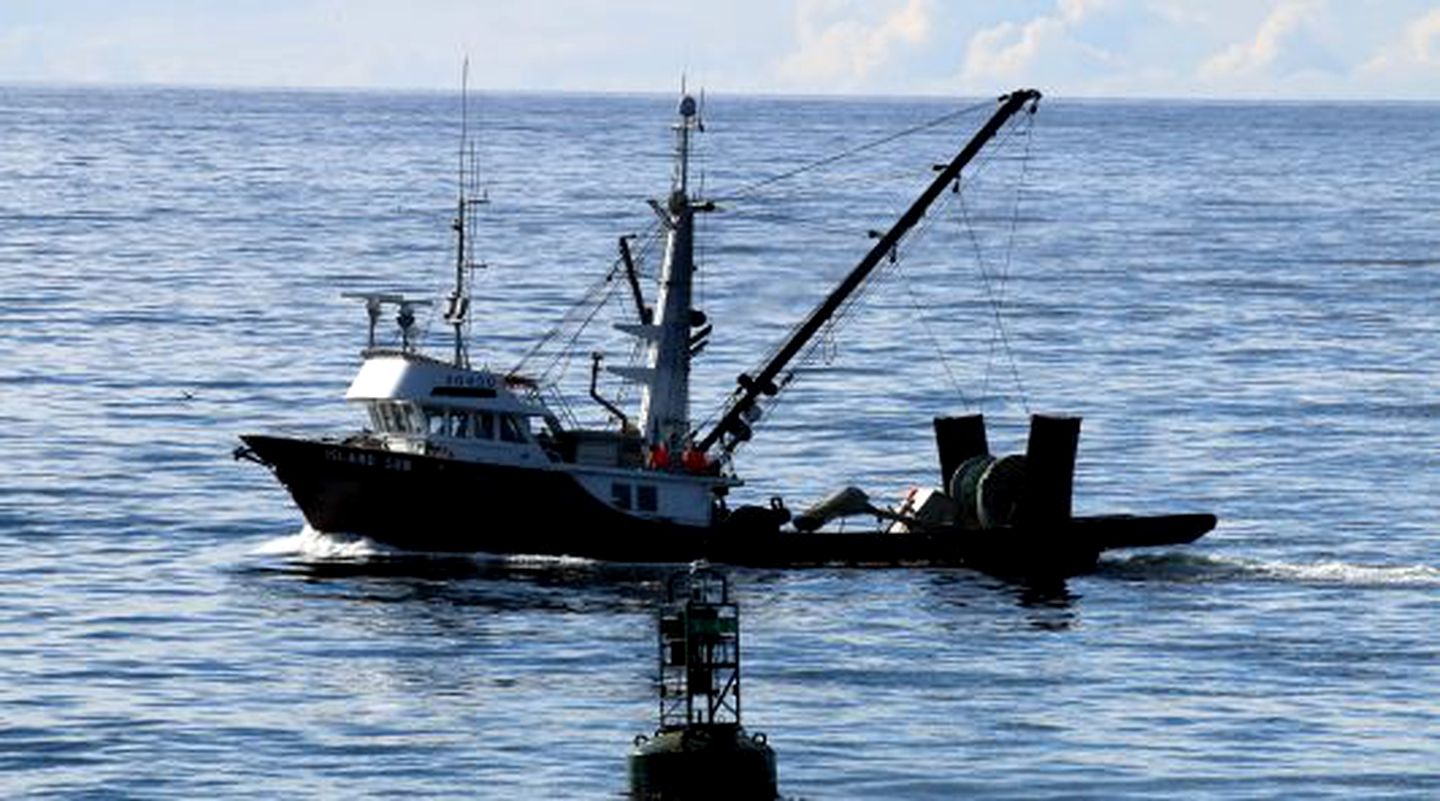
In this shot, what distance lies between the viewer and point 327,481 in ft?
314

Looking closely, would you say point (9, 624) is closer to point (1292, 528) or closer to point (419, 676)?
point (419, 676)

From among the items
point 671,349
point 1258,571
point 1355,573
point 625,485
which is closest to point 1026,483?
point 1258,571

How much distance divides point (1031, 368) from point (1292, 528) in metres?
46.0

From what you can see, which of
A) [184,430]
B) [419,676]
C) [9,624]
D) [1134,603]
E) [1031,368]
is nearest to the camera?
[419,676]

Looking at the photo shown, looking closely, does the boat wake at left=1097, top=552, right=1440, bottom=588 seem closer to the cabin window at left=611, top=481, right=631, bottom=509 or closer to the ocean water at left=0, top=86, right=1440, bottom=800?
the ocean water at left=0, top=86, right=1440, bottom=800

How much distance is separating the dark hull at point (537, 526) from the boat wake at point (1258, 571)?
2274mm

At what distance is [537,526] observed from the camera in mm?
95812

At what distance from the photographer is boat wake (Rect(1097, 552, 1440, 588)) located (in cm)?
9594

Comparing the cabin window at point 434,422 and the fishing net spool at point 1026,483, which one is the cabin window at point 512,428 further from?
the fishing net spool at point 1026,483

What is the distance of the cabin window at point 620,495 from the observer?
9588 centimetres

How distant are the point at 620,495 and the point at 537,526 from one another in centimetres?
211

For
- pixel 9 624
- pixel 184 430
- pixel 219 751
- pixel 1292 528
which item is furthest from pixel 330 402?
pixel 219 751

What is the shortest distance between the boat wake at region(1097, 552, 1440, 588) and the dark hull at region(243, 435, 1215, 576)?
227 centimetres

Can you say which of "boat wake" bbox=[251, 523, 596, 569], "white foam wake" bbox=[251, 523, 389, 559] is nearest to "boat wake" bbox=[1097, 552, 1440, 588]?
"boat wake" bbox=[251, 523, 596, 569]
